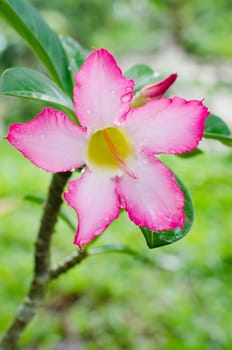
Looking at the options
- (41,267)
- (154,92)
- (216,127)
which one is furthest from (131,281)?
(154,92)

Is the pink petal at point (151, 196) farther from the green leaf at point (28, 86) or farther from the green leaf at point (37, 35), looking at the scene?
the green leaf at point (37, 35)

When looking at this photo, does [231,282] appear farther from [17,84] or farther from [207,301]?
[17,84]

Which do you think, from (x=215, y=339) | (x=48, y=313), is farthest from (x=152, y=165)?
(x=48, y=313)

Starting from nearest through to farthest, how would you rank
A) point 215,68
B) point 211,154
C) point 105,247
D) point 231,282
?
point 105,247 < point 231,282 < point 211,154 < point 215,68

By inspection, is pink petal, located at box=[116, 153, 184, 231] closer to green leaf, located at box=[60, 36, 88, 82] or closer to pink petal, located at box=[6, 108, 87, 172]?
pink petal, located at box=[6, 108, 87, 172]

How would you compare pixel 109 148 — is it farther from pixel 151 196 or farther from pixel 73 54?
pixel 73 54

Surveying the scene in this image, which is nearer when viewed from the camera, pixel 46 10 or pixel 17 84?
pixel 17 84

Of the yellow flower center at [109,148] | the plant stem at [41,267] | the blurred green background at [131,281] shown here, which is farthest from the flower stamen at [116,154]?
the blurred green background at [131,281]
